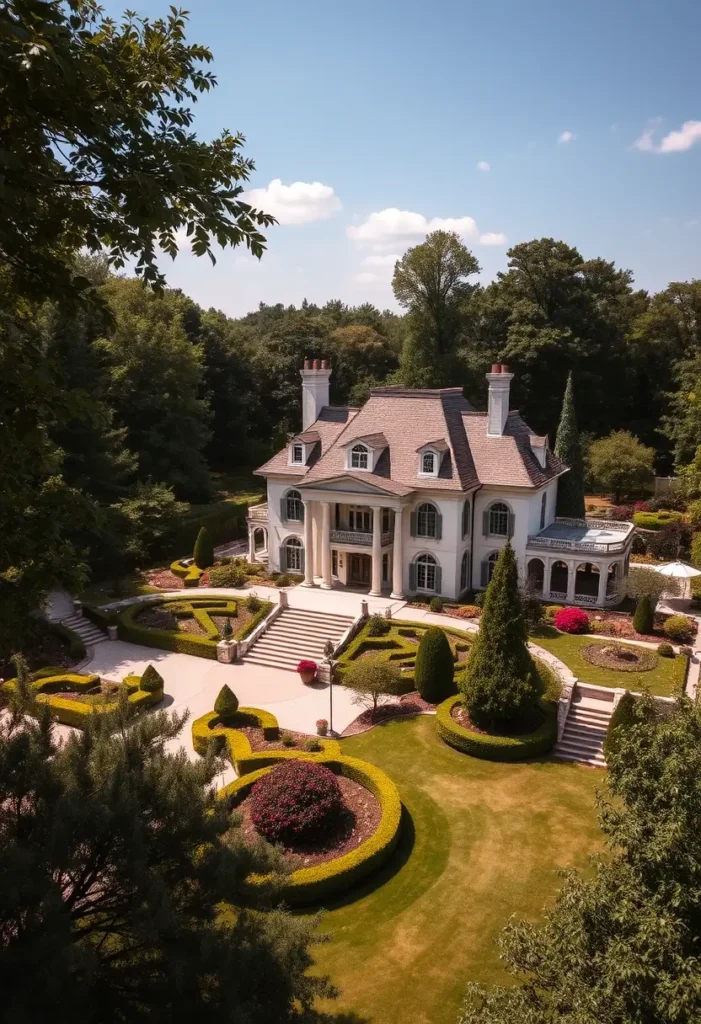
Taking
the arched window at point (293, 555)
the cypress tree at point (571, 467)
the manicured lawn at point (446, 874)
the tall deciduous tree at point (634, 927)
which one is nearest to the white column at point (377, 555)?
the arched window at point (293, 555)

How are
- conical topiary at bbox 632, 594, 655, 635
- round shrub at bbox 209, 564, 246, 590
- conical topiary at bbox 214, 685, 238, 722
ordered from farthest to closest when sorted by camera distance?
round shrub at bbox 209, 564, 246, 590 < conical topiary at bbox 632, 594, 655, 635 < conical topiary at bbox 214, 685, 238, 722

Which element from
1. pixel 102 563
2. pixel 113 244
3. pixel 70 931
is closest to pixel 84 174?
pixel 113 244

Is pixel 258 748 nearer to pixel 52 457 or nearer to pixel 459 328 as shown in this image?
pixel 52 457

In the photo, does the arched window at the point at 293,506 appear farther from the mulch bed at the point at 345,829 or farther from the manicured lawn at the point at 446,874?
the mulch bed at the point at 345,829

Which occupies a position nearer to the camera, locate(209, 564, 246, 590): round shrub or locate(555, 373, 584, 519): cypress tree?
locate(209, 564, 246, 590): round shrub

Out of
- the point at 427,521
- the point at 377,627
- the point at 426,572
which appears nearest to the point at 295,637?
the point at 377,627

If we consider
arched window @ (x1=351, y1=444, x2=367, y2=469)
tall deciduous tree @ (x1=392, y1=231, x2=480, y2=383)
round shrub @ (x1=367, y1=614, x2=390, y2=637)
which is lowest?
round shrub @ (x1=367, y1=614, x2=390, y2=637)

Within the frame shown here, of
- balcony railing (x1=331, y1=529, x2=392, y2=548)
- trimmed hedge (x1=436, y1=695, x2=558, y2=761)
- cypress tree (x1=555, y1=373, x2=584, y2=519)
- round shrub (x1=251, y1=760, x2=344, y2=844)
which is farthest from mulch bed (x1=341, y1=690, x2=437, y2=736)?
cypress tree (x1=555, y1=373, x2=584, y2=519)

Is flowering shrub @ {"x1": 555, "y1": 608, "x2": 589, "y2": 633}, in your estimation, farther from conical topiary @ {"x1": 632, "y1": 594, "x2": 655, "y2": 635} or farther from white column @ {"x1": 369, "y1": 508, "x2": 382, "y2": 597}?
white column @ {"x1": 369, "y1": 508, "x2": 382, "y2": 597}
